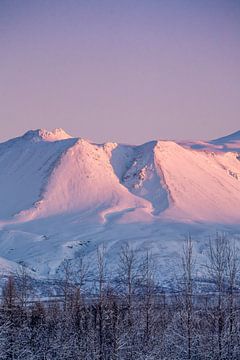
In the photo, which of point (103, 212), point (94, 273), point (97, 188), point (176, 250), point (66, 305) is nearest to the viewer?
point (66, 305)

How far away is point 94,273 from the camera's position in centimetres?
13300

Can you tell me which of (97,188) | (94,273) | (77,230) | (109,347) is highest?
(97,188)

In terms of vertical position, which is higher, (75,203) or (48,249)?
(75,203)

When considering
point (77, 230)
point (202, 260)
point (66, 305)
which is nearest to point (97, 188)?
point (77, 230)

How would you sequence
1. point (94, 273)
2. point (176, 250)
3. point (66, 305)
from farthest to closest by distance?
point (176, 250)
point (94, 273)
point (66, 305)

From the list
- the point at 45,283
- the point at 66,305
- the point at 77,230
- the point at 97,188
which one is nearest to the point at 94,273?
the point at 45,283

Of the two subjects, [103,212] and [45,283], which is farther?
[103,212]

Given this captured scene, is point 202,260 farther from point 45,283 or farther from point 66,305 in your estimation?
point 66,305

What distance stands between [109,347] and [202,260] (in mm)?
95086

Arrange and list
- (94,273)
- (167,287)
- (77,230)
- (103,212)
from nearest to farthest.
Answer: (167,287) < (94,273) < (77,230) < (103,212)

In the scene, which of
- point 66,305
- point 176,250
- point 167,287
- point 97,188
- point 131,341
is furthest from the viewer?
point 97,188

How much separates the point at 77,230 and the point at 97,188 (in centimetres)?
2880

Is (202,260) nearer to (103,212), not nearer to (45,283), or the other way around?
(45,283)

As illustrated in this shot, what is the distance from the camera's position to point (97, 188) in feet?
651
